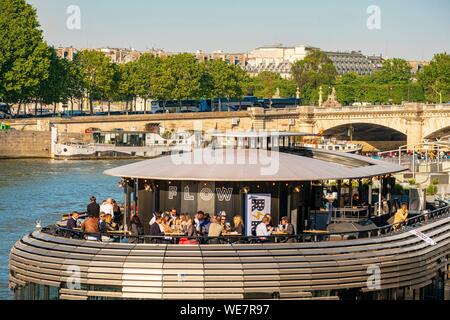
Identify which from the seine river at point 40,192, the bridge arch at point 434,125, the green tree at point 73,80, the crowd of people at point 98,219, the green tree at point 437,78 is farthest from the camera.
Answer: the green tree at point 437,78

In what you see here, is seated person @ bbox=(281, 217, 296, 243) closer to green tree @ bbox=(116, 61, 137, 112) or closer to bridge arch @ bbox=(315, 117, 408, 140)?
bridge arch @ bbox=(315, 117, 408, 140)

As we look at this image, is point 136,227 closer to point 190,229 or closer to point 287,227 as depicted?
point 190,229

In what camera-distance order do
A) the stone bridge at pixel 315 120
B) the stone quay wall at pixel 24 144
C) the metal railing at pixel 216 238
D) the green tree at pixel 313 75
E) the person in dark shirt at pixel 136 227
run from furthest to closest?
the green tree at pixel 313 75 < the stone bridge at pixel 315 120 < the stone quay wall at pixel 24 144 < the person in dark shirt at pixel 136 227 < the metal railing at pixel 216 238

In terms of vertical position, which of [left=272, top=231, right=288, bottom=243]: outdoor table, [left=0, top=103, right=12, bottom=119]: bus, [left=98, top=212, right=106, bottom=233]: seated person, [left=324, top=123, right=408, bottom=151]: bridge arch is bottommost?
[left=324, top=123, right=408, bottom=151]: bridge arch

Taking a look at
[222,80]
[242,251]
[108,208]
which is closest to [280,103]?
[222,80]

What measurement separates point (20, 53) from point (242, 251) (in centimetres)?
4545

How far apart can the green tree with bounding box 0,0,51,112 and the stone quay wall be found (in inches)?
183

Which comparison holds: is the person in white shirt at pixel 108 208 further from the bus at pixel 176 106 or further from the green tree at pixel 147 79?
the bus at pixel 176 106

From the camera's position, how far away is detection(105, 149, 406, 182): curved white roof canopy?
15.1 m

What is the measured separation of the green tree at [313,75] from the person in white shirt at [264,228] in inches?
2888

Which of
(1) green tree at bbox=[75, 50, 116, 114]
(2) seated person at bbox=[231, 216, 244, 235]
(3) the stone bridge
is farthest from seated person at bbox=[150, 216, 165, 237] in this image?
(1) green tree at bbox=[75, 50, 116, 114]

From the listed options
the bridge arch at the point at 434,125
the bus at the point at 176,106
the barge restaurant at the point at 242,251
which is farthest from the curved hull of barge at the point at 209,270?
the bus at the point at 176,106

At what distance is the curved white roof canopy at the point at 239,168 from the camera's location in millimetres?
15125
